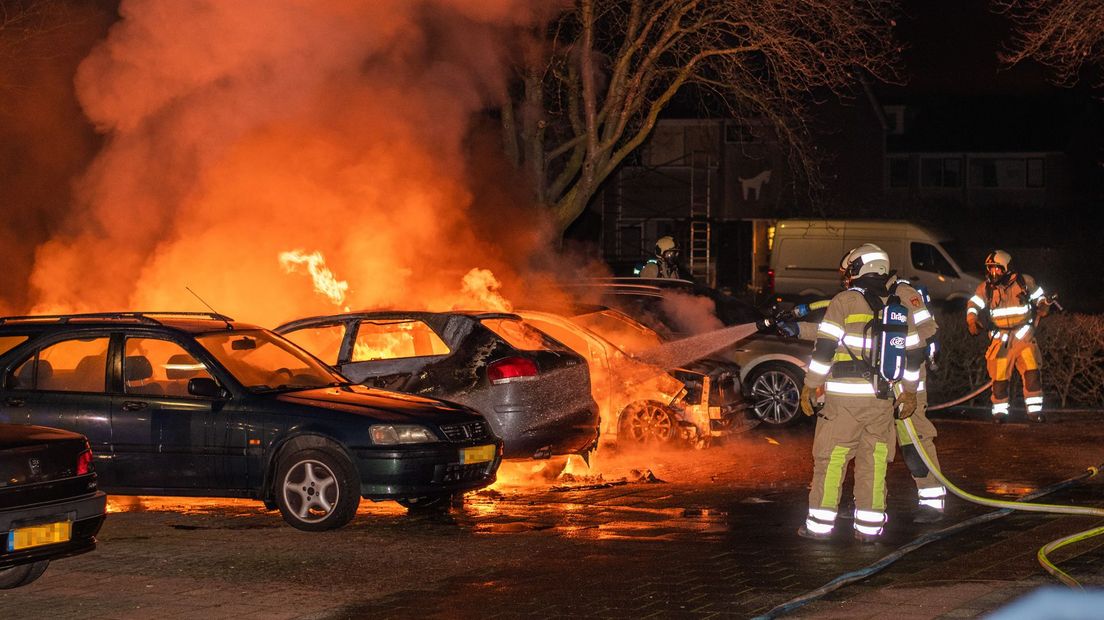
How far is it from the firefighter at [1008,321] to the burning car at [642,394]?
3.36 m

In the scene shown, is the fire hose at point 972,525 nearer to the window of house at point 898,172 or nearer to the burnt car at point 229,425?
the burnt car at point 229,425

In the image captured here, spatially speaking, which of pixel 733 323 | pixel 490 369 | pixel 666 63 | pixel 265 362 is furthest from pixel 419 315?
pixel 666 63

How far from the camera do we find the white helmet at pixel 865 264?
28.4 feet

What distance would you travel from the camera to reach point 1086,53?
1439 cm

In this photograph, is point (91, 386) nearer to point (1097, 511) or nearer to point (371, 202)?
point (371, 202)

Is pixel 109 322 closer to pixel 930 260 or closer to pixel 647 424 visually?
pixel 647 424

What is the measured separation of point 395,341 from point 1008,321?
21.8 ft

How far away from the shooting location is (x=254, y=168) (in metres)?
14.4

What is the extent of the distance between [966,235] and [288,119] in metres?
28.0

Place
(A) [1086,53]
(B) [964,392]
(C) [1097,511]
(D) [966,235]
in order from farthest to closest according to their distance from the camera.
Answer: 1. (D) [966,235]
2. (B) [964,392]
3. (A) [1086,53]
4. (C) [1097,511]

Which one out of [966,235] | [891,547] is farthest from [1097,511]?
[966,235]

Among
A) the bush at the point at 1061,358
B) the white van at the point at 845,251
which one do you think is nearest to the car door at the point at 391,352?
the bush at the point at 1061,358

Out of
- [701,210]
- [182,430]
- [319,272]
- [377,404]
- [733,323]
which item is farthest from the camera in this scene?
[701,210]

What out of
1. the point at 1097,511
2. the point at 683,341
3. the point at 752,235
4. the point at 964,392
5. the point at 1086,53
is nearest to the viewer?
the point at 1097,511
